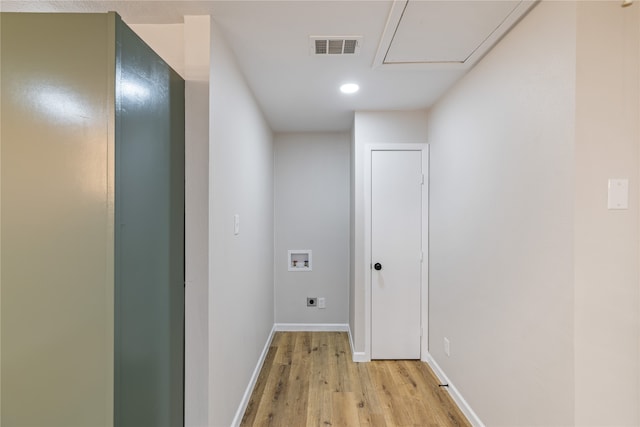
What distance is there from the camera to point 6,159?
1.06 metres

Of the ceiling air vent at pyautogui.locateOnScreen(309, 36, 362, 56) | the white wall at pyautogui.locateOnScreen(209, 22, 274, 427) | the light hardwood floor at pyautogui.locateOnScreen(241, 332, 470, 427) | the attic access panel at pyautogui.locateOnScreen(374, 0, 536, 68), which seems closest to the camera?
the attic access panel at pyautogui.locateOnScreen(374, 0, 536, 68)

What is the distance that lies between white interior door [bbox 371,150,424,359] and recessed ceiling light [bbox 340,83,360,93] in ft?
2.33

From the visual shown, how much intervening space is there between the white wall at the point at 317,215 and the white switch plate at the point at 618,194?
2.76 metres

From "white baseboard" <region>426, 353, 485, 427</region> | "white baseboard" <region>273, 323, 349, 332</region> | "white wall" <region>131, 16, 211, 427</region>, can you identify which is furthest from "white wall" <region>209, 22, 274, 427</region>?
"white baseboard" <region>426, 353, 485, 427</region>

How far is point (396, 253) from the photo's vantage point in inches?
118

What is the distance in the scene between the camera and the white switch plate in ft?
3.96

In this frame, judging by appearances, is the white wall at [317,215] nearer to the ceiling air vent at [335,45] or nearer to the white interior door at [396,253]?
the white interior door at [396,253]

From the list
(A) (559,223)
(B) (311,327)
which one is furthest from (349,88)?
(B) (311,327)

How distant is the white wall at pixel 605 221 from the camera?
1.21 m

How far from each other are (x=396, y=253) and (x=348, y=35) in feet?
6.57

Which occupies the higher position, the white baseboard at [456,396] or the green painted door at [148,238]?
the green painted door at [148,238]

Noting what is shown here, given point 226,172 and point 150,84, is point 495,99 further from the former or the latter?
point 150,84

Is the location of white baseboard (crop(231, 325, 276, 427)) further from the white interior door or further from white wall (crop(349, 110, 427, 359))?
the white interior door

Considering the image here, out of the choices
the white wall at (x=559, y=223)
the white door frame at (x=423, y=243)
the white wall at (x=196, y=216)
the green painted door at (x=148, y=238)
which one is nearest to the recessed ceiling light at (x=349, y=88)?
the white door frame at (x=423, y=243)
